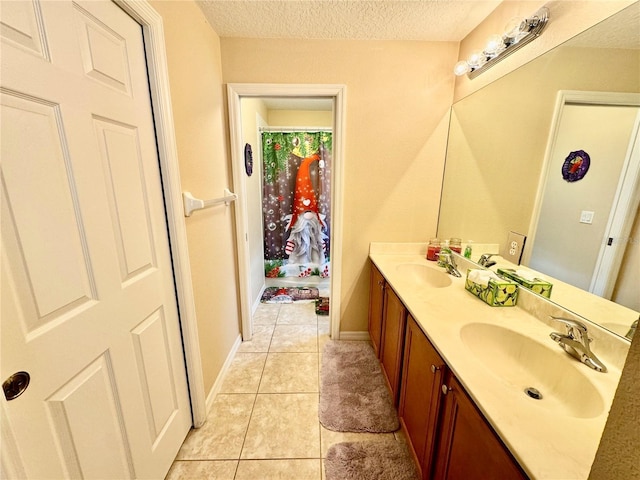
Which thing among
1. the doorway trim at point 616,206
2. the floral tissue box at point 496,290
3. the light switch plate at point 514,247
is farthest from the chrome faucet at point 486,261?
the doorway trim at point 616,206

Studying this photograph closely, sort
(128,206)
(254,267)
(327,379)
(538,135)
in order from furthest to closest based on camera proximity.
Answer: (254,267) < (327,379) < (538,135) < (128,206)

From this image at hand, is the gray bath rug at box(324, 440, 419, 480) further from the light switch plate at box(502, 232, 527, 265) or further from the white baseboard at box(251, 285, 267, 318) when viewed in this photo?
the white baseboard at box(251, 285, 267, 318)

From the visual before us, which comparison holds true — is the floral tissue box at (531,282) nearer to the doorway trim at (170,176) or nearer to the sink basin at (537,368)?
the sink basin at (537,368)

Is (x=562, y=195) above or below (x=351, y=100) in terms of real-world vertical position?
below

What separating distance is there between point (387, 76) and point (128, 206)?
1833 mm

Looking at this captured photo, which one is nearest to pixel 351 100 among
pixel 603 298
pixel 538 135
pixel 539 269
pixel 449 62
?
pixel 449 62

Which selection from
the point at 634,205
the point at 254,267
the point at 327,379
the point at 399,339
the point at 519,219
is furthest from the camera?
the point at 254,267

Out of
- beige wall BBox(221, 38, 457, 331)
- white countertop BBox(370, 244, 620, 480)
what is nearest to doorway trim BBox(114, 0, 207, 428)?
beige wall BBox(221, 38, 457, 331)

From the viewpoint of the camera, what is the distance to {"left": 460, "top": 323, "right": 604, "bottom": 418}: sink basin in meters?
0.73

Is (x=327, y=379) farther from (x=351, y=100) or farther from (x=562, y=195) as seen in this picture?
(x=351, y=100)

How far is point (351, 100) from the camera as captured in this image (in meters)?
1.80

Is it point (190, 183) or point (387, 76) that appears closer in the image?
point (190, 183)

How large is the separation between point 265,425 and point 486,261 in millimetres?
1652

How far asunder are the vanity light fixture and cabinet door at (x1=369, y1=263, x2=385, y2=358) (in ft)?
4.75
